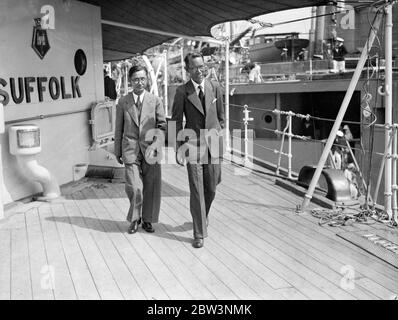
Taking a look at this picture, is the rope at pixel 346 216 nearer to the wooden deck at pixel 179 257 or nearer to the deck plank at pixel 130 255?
the wooden deck at pixel 179 257

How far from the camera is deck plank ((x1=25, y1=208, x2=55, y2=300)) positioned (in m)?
3.01

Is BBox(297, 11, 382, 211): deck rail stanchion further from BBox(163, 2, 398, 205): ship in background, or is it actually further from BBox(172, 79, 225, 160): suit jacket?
BBox(163, 2, 398, 205): ship in background

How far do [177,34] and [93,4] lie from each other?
248 centimetres

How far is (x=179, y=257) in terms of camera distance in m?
3.67

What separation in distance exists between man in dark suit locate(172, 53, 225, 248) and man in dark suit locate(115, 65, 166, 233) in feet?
1.12

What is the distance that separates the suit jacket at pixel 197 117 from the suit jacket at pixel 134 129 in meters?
0.34

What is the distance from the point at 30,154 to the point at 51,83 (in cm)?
120

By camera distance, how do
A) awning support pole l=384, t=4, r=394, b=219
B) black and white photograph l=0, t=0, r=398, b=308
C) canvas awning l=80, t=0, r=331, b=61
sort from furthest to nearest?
canvas awning l=80, t=0, r=331, b=61 → awning support pole l=384, t=4, r=394, b=219 → black and white photograph l=0, t=0, r=398, b=308

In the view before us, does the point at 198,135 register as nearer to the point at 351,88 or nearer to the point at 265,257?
the point at 265,257

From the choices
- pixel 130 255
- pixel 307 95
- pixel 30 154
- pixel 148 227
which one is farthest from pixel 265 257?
pixel 307 95

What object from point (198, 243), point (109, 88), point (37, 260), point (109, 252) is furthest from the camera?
point (109, 88)

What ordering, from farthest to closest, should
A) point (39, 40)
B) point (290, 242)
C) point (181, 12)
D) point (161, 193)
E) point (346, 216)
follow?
point (181, 12)
point (161, 193)
point (39, 40)
point (346, 216)
point (290, 242)

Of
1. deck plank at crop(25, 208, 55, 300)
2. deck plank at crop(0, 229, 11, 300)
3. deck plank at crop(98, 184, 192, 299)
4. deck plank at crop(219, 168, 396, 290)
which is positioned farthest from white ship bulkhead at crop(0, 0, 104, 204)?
deck plank at crop(219, 168, 396, 290)
